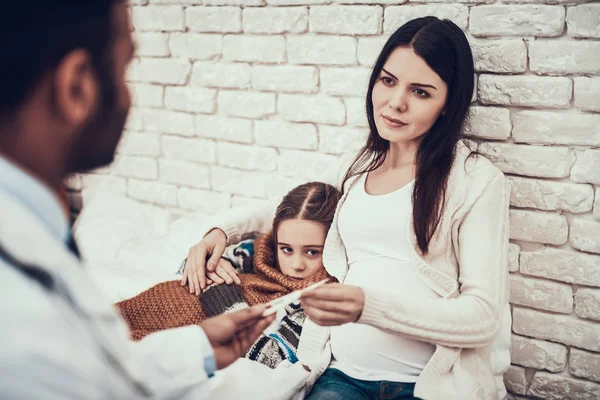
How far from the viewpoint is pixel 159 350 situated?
891mm

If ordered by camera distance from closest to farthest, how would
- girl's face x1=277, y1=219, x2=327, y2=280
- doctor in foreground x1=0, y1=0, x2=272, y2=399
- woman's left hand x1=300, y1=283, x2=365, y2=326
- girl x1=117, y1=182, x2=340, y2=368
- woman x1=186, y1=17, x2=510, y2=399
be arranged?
doctor in foreground x1=0, y1=0, x2=272, y2=399, woman's left hand x1=300, y1=283, x2=365, y2=326, woman x1=186, y1=17, x2=510, y2=399, girl x1=117, y1=182, x2=340, y2=368, girl's face x1=277, y1=219, x2=327, y2=280

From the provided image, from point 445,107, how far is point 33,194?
3.32 feet

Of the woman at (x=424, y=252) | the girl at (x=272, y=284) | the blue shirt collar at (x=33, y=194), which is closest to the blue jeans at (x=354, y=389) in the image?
the woman at (x=424, y=252)

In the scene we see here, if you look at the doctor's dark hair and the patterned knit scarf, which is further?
the patterned knit scarf

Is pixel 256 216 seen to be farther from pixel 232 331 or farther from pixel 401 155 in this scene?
pixel 232 331

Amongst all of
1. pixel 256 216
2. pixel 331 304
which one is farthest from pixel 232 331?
pixel 256 216

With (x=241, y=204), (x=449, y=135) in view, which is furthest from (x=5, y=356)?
(x=241, y=204)

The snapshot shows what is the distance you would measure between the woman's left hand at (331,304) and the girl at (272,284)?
14.7 inches

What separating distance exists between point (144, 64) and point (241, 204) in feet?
2.18

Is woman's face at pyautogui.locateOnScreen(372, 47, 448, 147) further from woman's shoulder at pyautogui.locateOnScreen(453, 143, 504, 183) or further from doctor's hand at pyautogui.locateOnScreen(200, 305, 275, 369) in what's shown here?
doctor's hand at pyautogui.locateOnScreen(200, 305, 275, 369)

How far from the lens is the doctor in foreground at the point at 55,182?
57 centimetres

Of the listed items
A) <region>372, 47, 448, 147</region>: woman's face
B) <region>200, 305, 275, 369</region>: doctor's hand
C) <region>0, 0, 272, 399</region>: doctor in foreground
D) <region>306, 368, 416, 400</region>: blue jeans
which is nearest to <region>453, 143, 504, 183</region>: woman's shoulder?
<region>372, 47, 448, 147</region>: woman's face

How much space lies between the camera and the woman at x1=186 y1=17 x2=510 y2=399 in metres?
1.22

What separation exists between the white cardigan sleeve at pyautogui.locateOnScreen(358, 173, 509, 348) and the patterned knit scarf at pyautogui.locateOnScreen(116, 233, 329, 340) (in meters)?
A: 0.39
